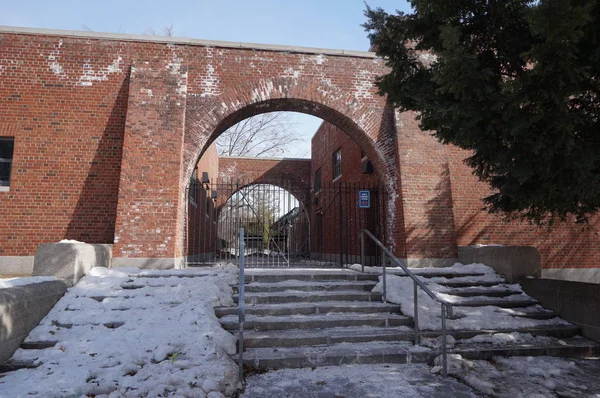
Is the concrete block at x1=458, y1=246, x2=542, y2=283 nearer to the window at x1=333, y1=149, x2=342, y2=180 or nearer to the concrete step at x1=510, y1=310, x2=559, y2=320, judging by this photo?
the concrete step at x1=510, y1=310, x2=559, y2=320

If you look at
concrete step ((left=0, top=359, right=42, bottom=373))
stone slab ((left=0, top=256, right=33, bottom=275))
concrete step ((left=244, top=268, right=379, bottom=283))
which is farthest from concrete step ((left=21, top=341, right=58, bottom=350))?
stone slab ((left=0, top=256, right=33, bottom=275))

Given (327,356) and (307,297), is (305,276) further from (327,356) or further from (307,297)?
(327,356)

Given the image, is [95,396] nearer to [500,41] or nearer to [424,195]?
[500,41]

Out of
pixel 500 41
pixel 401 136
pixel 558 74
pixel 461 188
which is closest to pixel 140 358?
pixel 558 74

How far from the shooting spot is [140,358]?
4.28 m

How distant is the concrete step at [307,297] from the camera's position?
19.8 feet

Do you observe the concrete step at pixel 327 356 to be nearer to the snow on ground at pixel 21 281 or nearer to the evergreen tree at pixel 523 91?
the evergreen tree at pixel 523 91

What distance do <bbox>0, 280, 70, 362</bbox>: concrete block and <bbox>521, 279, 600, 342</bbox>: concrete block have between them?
25.1ft

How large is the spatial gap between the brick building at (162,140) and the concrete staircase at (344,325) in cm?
266

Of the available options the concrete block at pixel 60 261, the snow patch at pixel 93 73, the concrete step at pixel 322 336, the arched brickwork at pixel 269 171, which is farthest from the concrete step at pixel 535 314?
the arched brickwork at pixel 269 171

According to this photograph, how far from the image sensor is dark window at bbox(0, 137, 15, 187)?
882 cm

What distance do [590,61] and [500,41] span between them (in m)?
1.03

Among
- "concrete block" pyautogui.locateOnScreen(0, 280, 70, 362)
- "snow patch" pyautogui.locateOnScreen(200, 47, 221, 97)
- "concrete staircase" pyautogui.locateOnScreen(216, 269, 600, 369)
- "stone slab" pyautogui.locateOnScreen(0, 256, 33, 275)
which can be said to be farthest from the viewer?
"snow patch" pyautogui.locateOnScreen(200, 47, 221, 97)

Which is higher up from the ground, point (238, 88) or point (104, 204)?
point (238, 88)
